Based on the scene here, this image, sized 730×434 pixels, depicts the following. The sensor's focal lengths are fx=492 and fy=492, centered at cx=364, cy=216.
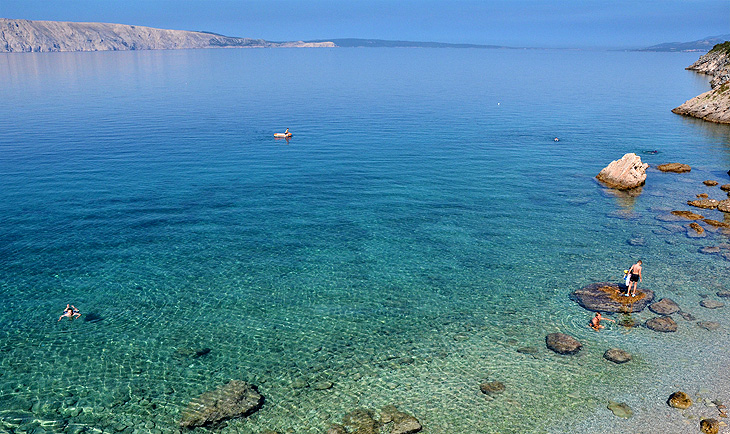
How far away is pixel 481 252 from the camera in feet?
117

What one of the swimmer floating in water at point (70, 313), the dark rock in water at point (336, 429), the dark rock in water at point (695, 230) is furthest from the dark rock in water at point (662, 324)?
the swimmer floating in water at point (70, 313)

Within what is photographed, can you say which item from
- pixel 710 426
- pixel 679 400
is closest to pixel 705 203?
pixel 679 400

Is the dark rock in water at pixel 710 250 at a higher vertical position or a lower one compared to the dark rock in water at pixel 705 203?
lower

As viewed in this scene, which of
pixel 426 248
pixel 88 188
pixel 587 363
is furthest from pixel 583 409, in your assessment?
pixel 88 188

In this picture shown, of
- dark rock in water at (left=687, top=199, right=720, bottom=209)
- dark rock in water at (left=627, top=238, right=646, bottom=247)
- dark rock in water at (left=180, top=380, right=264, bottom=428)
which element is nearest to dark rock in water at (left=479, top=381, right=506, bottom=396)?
dark rock in water at (left=180, top=380, right=264, bottom=428)

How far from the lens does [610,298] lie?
Answer: 29.1 metres

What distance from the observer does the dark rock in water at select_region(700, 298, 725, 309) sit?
2802cm

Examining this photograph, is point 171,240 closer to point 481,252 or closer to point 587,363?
point 481,252

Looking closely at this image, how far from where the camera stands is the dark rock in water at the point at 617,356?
2378 centimetres

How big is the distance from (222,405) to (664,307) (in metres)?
24.4

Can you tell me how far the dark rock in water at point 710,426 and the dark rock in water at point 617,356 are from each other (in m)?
4.40

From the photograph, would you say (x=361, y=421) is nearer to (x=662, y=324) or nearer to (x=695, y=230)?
(x=662, y=324)

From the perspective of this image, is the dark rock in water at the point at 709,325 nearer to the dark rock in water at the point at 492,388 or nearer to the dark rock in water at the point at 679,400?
the dark rock in water at the point at 679,400

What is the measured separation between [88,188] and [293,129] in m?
35.9
